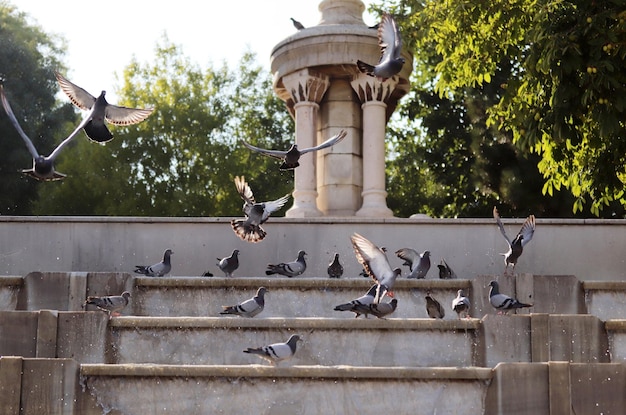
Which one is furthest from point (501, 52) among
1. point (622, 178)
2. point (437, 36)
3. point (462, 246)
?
point (462, 246)

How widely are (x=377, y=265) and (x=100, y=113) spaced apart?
477 centimetres

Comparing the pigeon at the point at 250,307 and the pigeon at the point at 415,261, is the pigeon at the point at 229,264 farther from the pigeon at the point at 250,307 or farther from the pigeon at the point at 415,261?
the pigeon at the point at 250,307

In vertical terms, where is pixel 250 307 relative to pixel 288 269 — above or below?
below

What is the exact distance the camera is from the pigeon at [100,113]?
634 inches

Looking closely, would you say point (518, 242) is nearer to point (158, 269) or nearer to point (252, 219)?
point (252, 219)

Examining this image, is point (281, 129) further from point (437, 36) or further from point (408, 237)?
point (408, 237)

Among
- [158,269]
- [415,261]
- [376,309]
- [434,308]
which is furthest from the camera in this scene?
[415,261]

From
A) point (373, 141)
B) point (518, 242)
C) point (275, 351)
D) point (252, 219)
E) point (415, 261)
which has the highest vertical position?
point (373, 141)

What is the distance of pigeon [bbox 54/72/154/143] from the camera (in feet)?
52.9

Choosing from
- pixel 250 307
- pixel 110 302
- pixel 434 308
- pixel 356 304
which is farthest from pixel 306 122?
pixel 356 304

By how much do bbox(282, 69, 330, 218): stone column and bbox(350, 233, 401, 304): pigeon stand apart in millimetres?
6694

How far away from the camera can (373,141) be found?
70.3 feet

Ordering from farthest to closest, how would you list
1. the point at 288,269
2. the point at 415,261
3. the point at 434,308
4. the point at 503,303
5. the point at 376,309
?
the point at 415,261 → the point at 288,269 → the point at 434,308 → the point at 503,303 → the point at 376,309

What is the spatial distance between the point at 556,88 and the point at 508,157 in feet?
44.6
